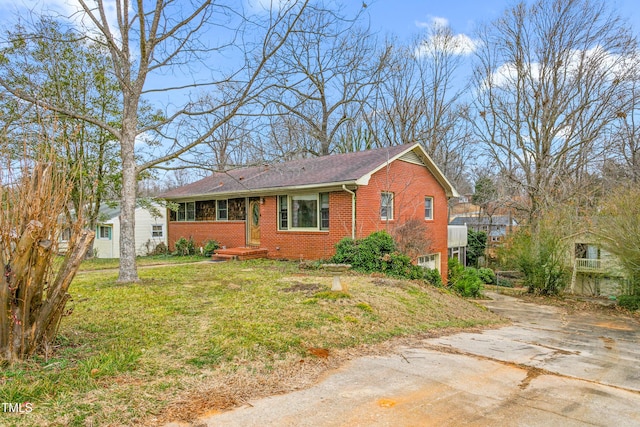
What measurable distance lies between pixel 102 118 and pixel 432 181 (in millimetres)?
13467

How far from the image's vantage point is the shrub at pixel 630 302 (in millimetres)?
12484

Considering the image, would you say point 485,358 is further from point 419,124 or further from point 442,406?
point 419,124

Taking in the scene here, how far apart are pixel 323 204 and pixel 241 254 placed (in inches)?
143

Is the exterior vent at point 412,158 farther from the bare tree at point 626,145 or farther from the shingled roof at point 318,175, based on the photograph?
the bare tree at point 626,145

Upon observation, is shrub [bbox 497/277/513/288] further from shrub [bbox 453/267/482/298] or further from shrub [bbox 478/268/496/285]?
shrub [bbox 453/267/482/298]

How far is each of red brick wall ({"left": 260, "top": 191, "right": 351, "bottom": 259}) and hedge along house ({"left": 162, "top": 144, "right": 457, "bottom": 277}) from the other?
3 cm

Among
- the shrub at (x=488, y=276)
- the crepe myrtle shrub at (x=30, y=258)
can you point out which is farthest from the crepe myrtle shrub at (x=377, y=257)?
the shrub at (x=488, y=276)

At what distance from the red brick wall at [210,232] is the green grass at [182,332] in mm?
6690

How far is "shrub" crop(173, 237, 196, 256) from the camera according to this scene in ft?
59.0

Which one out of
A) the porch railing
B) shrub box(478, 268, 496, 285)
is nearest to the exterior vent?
shrub box(478, 268, 496, 285)

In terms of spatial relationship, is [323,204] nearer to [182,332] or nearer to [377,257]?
[377,257]

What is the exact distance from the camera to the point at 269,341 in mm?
4848

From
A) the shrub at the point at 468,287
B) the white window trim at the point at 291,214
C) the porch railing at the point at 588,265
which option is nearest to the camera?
the white window trim at the point at 291,214

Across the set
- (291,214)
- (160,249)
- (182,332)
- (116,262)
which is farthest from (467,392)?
(160,249)
